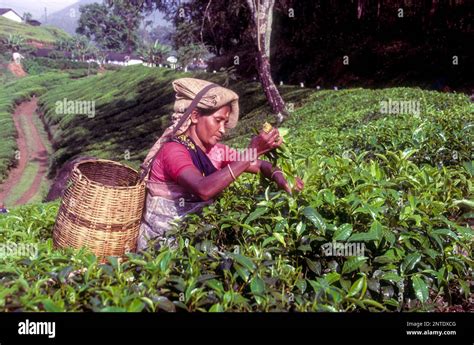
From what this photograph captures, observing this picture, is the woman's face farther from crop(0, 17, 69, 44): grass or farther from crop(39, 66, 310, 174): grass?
crop(0, 17, 69, 44): grass

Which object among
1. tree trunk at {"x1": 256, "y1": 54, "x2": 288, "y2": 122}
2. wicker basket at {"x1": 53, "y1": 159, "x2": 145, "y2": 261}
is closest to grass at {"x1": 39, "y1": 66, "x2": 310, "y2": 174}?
tree trunk at {"x1": 256, "y1": 54, "x2": 288, "y2": 122}

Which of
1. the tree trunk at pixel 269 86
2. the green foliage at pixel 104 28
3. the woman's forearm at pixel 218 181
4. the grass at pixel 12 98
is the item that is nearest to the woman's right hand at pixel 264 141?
the woman's forearm at pixel 218 181

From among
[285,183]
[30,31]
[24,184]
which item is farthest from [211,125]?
[30,31]

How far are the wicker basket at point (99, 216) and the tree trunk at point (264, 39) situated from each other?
12.0 m

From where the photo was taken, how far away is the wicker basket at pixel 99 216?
9.92 feet

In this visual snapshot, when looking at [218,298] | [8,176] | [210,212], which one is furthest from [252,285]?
[8,176]

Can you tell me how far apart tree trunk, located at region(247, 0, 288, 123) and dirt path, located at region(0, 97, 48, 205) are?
13714mm

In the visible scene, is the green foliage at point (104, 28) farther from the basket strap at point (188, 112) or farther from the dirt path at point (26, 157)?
the basket strap at point (188, 112)

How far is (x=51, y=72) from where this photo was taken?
69688mm

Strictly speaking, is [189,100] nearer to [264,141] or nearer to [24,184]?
[264,141]

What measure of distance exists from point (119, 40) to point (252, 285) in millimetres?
84524

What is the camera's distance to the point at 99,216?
10.00 ft

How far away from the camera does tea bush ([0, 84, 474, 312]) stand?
7.03ft

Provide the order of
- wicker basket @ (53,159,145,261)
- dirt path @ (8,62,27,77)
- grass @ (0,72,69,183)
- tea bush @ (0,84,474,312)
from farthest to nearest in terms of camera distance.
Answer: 1. dirt path @ (8,62,27,77)
2. grass @ (0,72,69,183)
3. wicker basket @ (53,159,145,261)
4. tea bush @ (0,84,474,312)
